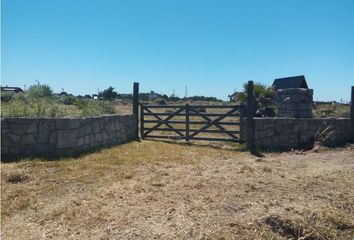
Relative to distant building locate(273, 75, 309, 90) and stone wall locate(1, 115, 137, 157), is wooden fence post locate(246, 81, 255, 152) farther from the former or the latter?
distant building locate(273, 75, 309, 90)

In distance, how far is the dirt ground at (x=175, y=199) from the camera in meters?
3.93

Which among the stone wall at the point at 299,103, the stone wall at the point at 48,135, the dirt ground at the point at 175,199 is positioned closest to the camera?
the dirt ground at the point at 175,199

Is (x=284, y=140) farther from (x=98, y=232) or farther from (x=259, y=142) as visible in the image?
(x=98, y=232)

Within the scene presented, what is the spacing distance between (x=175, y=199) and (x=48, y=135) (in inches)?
169

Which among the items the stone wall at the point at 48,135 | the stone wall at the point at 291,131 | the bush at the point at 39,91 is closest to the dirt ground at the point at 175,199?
the stone wall at the point at 48,135

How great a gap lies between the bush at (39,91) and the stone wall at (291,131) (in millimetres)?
7290

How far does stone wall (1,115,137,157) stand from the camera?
7.61 metres

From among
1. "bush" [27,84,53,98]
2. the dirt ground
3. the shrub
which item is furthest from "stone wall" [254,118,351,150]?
"bush" [27,84,53,98]

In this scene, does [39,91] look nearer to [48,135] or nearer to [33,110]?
[33,110]

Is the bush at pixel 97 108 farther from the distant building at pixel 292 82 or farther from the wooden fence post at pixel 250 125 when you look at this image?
the distant building at pixel 292 82

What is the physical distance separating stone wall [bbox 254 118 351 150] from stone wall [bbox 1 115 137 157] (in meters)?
4.94

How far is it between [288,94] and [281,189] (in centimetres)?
621

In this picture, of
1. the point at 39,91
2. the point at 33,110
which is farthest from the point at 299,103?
the point at 39,91

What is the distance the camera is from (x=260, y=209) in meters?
4.49
